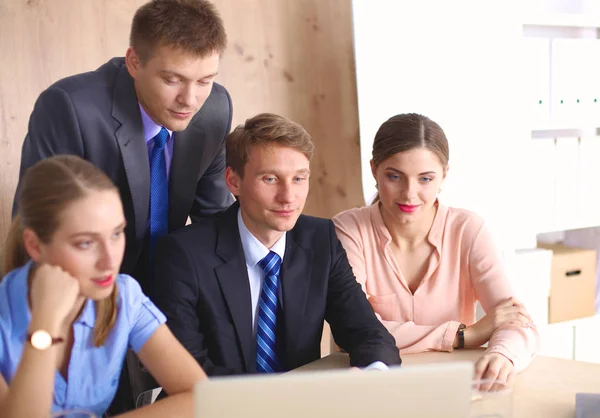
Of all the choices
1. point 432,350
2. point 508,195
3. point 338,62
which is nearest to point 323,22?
point 338,62

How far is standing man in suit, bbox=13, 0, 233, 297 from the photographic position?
172 cm

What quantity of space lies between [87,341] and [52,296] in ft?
0.61

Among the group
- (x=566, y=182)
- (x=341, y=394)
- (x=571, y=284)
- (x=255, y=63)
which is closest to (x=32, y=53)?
(x=255, y=63)

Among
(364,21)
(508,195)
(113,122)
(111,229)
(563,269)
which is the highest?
(364,21)

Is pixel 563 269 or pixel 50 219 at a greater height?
pixel 50 219

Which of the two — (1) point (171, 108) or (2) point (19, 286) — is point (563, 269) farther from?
(2) point (19, 286)

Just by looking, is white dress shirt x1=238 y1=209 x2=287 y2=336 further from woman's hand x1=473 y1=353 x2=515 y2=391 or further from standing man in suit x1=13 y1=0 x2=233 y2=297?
woman's hand x1=473 y1=353 x2=515 y2=391

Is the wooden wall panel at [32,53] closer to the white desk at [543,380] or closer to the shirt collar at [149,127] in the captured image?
the shirt collar at [149,127]

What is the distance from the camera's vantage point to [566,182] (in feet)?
10.4

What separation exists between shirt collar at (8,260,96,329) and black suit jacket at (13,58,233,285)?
1.38 ft

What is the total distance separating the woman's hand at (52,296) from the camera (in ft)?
4.01

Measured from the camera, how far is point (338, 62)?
3.08 m

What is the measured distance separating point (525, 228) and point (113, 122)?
190 cm

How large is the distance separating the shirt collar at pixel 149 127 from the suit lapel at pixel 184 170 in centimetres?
6
